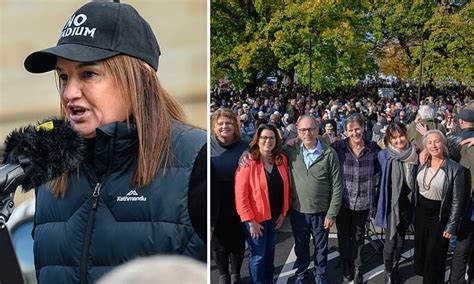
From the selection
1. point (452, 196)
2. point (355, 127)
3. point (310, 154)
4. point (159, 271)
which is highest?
point (355, 127)

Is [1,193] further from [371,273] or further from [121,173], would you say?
[371,273]

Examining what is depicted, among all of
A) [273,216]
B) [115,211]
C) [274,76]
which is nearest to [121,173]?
[115,211]

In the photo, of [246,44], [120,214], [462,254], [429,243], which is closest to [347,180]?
[429,243]

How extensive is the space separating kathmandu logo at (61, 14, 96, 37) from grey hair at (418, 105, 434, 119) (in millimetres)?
1249

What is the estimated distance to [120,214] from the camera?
1302mm

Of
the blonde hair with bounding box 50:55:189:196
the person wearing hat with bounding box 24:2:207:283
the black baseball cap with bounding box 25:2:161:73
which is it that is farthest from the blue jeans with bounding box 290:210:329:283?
the black baseball cap with bounding box 25:2:161:73

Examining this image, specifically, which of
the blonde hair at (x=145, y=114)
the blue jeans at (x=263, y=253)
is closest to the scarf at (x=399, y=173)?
the blue jeans at (x=263, y=253)

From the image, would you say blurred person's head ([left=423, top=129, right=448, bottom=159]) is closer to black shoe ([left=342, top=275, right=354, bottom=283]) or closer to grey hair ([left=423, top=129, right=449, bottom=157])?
grey hair ([left=423, top=129, right=449, bottom=157])

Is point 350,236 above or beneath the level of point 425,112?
beneath

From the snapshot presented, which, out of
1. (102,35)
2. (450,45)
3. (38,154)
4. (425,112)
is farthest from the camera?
(425,112)

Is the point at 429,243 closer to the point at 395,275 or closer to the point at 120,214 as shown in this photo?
the point at 395,275

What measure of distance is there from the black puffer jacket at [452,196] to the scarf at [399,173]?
50mm

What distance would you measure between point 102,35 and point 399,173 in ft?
4.58

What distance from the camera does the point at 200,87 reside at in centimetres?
152
